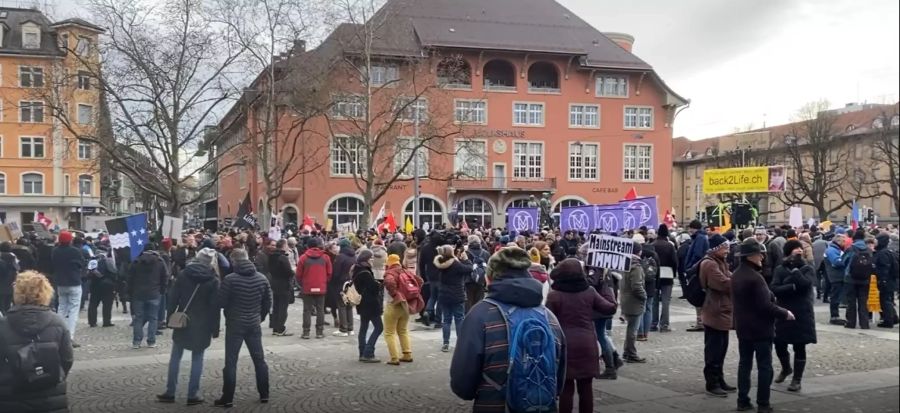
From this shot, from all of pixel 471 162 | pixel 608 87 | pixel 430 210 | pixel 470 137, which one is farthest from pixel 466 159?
pixel 608 87

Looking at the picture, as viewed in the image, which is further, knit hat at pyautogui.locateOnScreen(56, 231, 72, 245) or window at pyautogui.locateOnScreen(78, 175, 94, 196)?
window at pyautogui.locateOnScreen(78, 175, 94, 196)

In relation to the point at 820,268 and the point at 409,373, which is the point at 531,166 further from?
the point at 409,373

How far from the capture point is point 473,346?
3904mm

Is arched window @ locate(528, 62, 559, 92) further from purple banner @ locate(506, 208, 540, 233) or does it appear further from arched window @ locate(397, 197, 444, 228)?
arched window @ locate(397, 197, 444, 228)

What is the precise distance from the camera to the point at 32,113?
941cm

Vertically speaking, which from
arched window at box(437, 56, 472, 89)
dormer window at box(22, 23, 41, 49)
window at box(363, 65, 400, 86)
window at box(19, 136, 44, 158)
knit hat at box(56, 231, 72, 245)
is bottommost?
knit hat at box(56, 231, 72, 245)

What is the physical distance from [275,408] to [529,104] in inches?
1450

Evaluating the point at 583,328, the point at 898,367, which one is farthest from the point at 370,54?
the point at 898,367

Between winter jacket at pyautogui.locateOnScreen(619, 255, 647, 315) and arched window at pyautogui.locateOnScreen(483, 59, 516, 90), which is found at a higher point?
arched window at pyautogui.locateOnScreen(483, 59, 516, 90)

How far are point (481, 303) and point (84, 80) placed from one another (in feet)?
32.3

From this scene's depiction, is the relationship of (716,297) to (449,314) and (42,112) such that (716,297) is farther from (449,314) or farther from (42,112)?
(42,112)

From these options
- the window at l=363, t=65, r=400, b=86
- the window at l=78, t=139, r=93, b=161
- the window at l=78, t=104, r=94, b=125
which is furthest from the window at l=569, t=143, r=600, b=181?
the window at l=78, t=139, r=93, b=161

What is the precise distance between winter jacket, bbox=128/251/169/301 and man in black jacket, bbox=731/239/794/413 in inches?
327

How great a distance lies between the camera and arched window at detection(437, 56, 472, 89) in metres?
31.8
